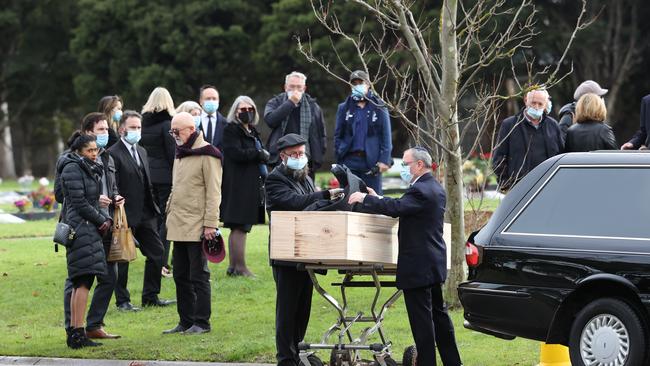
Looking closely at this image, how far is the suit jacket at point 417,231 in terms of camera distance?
30.1ft

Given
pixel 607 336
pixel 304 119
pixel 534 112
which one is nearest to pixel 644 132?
pixel 534 112

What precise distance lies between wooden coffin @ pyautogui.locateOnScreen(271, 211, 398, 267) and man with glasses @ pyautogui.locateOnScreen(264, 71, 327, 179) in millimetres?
4828

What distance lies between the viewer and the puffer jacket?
11219 mm

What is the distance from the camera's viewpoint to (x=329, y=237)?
888cm

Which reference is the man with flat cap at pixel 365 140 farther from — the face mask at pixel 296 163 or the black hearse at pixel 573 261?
the black hearse at pixel 573 261

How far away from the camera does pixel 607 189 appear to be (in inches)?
356

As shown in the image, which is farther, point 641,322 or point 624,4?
point 624,4

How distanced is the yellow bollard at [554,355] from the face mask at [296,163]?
225 cm

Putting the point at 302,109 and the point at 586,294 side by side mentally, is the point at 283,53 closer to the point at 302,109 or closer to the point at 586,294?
the point at 302,109

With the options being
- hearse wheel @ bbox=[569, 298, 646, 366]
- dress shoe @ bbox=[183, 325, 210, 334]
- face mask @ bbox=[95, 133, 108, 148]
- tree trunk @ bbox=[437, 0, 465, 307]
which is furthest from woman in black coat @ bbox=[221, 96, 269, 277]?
hearse wheel @ bbox=[569, 298, 646, 366]

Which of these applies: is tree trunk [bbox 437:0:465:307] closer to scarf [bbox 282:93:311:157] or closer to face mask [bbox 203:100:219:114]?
scarf [bbox 282:93:311:157]

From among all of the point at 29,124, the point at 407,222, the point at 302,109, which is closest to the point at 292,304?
the point at 407,222

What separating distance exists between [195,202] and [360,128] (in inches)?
118

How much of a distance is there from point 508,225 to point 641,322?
4.06 feet
